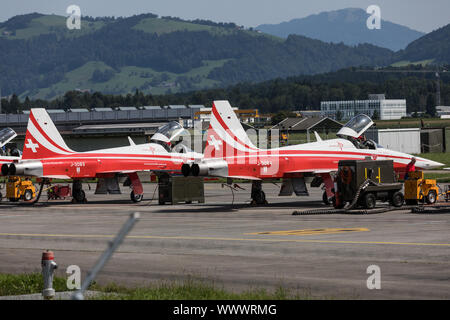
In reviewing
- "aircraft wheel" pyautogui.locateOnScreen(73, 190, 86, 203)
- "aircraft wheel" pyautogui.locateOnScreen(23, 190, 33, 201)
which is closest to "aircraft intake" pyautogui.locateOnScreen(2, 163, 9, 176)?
"aircraft wheel" pyautogui.locateOnScreen(73, 190, 86, 203)

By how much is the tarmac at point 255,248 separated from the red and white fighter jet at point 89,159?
4.97 m

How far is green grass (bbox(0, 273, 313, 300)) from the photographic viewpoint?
47.5ft

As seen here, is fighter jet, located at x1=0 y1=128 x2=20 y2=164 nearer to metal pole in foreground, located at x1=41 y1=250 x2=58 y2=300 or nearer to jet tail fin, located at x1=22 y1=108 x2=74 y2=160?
jet tail fin, located at x1=22 y1=108 x2=74 y2=160

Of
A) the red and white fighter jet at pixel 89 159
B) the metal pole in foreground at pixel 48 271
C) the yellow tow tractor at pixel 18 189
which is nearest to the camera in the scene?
the metal pole in foreground at pixel 48 271

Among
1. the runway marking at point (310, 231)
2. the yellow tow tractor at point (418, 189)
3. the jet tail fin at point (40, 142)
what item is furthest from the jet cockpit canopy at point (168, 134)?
the runway marking at point (310, 231)

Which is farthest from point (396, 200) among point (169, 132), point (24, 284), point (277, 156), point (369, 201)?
point (24, 284)

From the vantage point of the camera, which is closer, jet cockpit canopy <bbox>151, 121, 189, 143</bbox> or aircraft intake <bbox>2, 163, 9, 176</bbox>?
aircraft intake <bbox>2, 163, 9, 176</bbox>

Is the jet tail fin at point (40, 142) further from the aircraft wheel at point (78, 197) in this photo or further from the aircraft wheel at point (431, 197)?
the aircraft wheel at point (431, 197)

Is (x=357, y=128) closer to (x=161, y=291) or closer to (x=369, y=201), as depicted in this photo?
(x=369, y=201)

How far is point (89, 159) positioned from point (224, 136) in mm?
10837

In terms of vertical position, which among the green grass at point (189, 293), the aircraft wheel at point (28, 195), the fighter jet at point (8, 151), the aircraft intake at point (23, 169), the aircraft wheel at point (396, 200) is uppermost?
the fighter jet at point (8, 151)

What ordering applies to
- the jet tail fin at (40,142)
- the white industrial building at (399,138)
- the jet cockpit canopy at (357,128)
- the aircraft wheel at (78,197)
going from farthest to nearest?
the white industrial building at (399,138)
the aircraft wheel at (78,197)
the jet tail fin at (40,142)
the jet cockpit canopy at (357,128)

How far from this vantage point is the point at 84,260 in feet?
70.9

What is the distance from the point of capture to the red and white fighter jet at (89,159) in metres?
44.0
